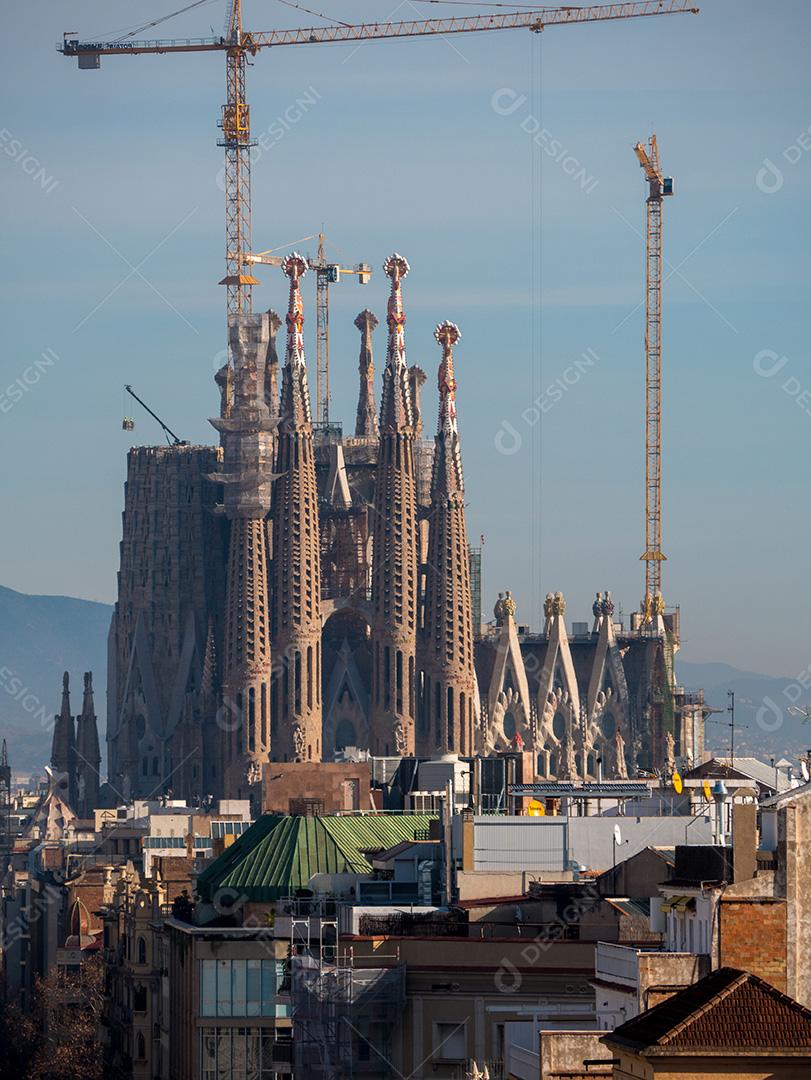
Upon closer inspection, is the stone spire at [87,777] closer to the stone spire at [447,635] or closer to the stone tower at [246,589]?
the stone tower at [246,589]

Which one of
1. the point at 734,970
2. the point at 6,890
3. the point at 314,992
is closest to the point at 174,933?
the point at 314,992

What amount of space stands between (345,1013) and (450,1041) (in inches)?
57.2

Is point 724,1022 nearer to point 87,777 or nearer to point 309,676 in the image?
point 309,676

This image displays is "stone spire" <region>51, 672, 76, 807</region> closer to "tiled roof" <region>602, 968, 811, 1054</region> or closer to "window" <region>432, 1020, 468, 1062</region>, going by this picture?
"window" <region>432, 1020, 468, 1062</region>

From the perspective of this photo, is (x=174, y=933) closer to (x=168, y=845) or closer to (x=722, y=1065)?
(x=722, y=1065)

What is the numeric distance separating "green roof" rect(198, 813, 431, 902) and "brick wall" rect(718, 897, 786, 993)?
3185 cm

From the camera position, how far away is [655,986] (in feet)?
85.3

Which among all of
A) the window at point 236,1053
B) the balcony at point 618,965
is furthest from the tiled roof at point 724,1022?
the window at point 236,1053

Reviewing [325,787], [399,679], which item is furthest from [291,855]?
[399,679]

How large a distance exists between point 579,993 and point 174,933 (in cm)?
2602

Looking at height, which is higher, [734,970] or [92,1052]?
[734,970]

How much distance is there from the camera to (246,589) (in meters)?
181

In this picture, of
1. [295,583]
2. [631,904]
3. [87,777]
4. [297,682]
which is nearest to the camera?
[631,904]

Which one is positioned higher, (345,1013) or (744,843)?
(744,843)
